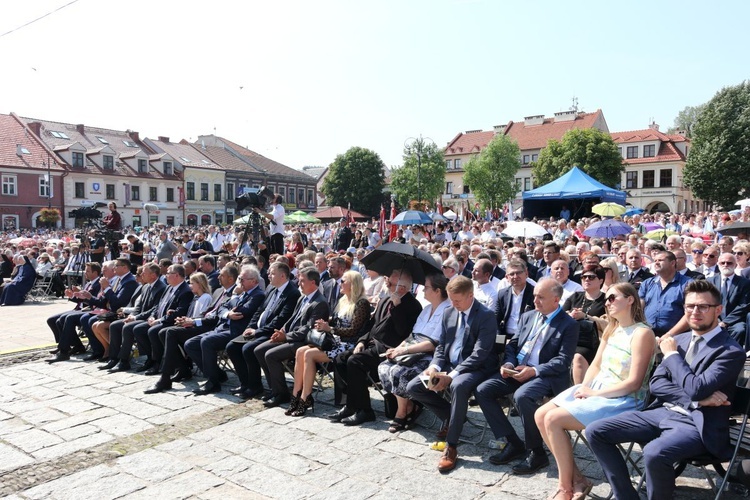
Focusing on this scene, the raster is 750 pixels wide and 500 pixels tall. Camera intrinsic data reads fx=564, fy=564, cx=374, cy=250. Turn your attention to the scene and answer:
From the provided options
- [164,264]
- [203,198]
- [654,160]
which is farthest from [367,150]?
[164,264]

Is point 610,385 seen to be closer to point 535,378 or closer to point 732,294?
point 535,378

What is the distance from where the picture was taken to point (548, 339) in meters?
4.50

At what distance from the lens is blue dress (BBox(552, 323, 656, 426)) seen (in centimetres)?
376

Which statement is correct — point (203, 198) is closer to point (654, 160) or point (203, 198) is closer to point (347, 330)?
point (654, 160)

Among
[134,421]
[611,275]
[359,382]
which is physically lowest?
[134,421]

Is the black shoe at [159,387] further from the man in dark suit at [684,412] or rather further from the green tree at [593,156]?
the green tree at [593,156]

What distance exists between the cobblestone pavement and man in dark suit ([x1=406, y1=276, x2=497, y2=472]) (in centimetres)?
41

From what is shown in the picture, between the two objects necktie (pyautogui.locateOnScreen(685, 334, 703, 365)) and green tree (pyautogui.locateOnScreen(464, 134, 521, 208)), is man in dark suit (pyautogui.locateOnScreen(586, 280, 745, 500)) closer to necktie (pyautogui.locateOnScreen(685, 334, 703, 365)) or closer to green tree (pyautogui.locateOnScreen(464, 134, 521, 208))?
necktie (pyautogui.locateOnScreen(685, 334, 703, 365))

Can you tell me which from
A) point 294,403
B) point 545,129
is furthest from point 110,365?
point 545,129

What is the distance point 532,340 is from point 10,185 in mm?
46796

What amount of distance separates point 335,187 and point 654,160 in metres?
33.9

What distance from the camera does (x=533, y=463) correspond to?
13.8 ft

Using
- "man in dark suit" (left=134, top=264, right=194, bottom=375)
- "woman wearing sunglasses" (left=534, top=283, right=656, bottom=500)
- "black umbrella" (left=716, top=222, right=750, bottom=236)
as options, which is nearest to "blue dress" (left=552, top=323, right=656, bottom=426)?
"woman wearing sunglasses" (left=534, top=283, right=656, bottom=500)

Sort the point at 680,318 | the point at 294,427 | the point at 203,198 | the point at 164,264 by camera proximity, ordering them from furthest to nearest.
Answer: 1. the point at 203,198
2. the point at 164,264
3. the point at 680,318
4. the point at 294,427
